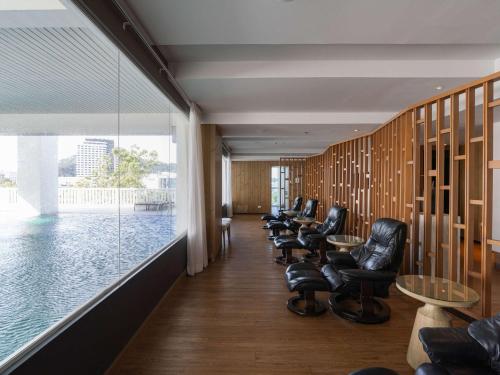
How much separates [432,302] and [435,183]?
71.4 inches

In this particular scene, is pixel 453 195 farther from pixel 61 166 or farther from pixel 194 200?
pixel 61 166

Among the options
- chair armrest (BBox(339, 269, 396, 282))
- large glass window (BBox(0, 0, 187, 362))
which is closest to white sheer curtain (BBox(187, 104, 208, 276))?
large glass window (BBox(0, 0, 187, 362))

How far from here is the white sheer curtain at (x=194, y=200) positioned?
3.75 metres

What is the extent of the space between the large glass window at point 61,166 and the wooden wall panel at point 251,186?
349 inches

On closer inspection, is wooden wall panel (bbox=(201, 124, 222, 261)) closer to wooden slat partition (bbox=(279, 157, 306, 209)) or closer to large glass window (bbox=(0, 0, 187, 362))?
large glass window (bbox=(0, 0, 187, 362))

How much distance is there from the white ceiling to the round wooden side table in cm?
216

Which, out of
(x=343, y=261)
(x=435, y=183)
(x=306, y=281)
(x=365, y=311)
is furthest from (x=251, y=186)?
(x=365, y=311)

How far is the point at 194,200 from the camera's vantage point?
3781mm

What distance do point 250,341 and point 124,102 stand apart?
2.33 m

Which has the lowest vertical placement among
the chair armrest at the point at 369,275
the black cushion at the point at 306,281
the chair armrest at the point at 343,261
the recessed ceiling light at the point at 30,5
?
the black cushion at the point at 306,281

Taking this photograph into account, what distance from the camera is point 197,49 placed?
2.79m

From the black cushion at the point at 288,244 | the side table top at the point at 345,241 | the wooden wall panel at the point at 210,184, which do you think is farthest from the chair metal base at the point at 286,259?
the wooden wall panel at the point at 210,184

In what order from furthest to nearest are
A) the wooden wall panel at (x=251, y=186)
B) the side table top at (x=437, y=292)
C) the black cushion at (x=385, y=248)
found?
the wooden wall panel at (x=251, y=186)
the black cushion at (x=385, y=248)
the side table top at (x=437, y=292)

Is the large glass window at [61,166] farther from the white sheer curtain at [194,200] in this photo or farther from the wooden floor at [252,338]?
the white sheer curtain at [194,200]
